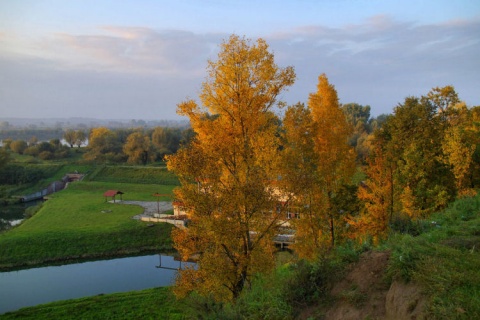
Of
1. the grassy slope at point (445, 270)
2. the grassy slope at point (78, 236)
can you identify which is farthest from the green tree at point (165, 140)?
the grassy slope at point (445, 270)

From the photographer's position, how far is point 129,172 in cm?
7538

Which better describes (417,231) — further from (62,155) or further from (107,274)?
(62,155)

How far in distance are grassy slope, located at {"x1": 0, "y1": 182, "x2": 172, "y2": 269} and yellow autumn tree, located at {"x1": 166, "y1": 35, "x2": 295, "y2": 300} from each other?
86.4 feet

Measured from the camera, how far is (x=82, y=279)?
98.2 feet

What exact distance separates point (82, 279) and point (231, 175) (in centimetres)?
2300

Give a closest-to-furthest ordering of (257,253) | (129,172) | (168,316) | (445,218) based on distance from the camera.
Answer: (257,253) < (445,218) < (168,316) < (129,172)

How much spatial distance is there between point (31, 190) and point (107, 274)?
→ 48.4 m

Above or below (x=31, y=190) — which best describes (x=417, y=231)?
above

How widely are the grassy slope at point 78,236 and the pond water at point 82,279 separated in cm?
184

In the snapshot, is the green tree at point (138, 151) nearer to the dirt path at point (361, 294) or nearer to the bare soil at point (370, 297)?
the bare soil at point (370, 297)

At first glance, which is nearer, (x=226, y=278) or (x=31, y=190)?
(x=226, y=278)

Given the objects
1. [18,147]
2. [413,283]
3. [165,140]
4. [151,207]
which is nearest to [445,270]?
[413,283]

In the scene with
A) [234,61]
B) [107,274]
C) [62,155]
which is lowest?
[107,274]

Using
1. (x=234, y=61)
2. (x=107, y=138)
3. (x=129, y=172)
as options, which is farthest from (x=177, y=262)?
(x=107, y=138)
